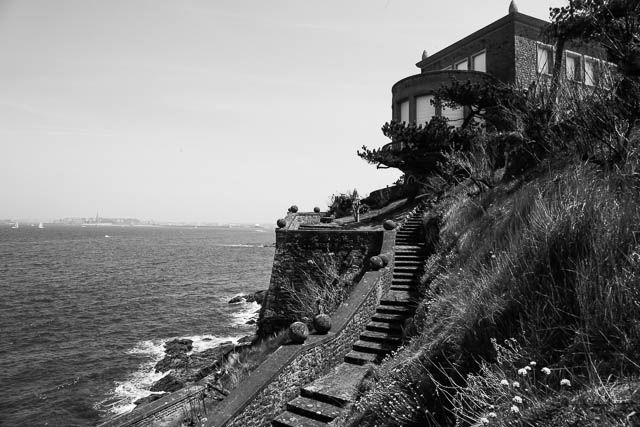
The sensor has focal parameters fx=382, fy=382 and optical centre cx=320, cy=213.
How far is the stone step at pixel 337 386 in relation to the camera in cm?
777

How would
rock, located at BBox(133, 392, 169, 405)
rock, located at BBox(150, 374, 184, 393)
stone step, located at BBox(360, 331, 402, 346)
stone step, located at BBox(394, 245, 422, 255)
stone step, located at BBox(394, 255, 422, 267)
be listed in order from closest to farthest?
stone step, located at BBox(360, 331, 402, 346), stone step, located at BBox(394, 255, 422, 267), stone step, located at BBox(394, 245, 422, 255), rock, located at BBox(133, 392, 169, 405), rock, located at BBox(150, 374, 184, 393)

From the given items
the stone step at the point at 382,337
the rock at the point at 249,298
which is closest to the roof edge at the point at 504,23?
the stone step at the point at 382,337

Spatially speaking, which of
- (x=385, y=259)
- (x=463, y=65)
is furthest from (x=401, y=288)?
(x=463, y=65)

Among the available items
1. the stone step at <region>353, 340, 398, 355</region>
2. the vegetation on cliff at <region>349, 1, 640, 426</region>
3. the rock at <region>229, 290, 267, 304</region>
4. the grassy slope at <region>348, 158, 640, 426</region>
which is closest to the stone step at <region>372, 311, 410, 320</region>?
the stone step at <region>353, 340, 398, 355</region>

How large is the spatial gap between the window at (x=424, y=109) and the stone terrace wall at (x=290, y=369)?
15346 millimetres

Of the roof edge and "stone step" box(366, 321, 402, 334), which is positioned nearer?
"stone step" box(366, 321, 402, 334)

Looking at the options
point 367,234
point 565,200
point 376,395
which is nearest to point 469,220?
point 367,234

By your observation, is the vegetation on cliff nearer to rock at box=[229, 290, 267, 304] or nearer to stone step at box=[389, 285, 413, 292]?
stone step at box=[389, 285, 413, 292]

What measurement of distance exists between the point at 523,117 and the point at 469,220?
3458mm

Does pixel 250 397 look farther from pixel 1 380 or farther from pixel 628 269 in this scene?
pixel 1 380

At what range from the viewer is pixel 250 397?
24.0 feet

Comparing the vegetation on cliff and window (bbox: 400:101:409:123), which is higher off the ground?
window (bbox: 400:101:409:123)

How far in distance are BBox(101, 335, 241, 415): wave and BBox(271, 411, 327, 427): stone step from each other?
10409 millimetres

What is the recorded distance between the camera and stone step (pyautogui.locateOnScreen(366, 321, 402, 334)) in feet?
34.3
